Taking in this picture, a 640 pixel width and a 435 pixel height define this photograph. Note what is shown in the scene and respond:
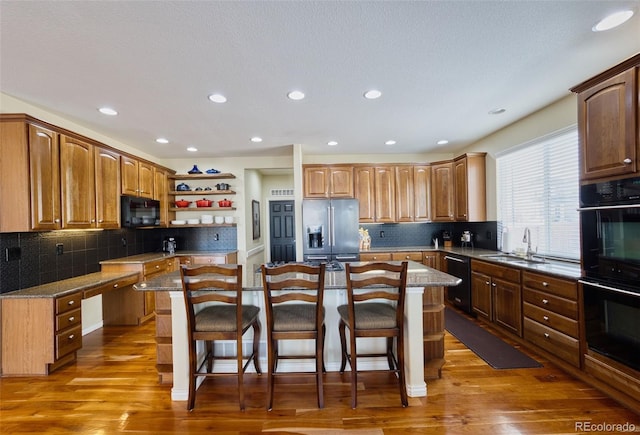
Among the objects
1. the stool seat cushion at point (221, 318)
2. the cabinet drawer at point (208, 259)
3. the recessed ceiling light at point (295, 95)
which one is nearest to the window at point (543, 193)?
the recessed ceiling light at point (295, 95)

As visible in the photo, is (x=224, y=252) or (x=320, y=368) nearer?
(x=320, y=368)

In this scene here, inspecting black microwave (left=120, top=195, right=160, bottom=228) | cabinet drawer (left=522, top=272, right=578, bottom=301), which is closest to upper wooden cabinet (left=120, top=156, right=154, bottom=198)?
black microwave (left=120, top=195, right=160, bottom=228)

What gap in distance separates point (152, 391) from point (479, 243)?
4761 mm

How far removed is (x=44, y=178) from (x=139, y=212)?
1495 mm

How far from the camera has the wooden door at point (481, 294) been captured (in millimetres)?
3496

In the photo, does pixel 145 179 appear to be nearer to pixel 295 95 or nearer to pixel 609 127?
pixel 295 95

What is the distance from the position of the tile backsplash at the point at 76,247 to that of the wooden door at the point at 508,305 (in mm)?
4197

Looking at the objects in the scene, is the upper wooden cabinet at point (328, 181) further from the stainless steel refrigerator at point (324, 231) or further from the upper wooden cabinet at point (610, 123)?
the upper wooden cabinet at point (610, 123)

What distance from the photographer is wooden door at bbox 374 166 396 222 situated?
202 inches

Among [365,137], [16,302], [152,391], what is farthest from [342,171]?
[16,302]

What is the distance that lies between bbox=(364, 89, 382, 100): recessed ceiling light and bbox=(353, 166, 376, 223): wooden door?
2.27 m

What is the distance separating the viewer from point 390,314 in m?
2.13

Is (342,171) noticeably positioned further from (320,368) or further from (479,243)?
(320,368)

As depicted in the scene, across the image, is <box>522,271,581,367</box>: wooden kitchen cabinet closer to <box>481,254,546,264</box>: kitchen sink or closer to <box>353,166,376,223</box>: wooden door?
<box>481,254,546,264</box>: kitchen sink
